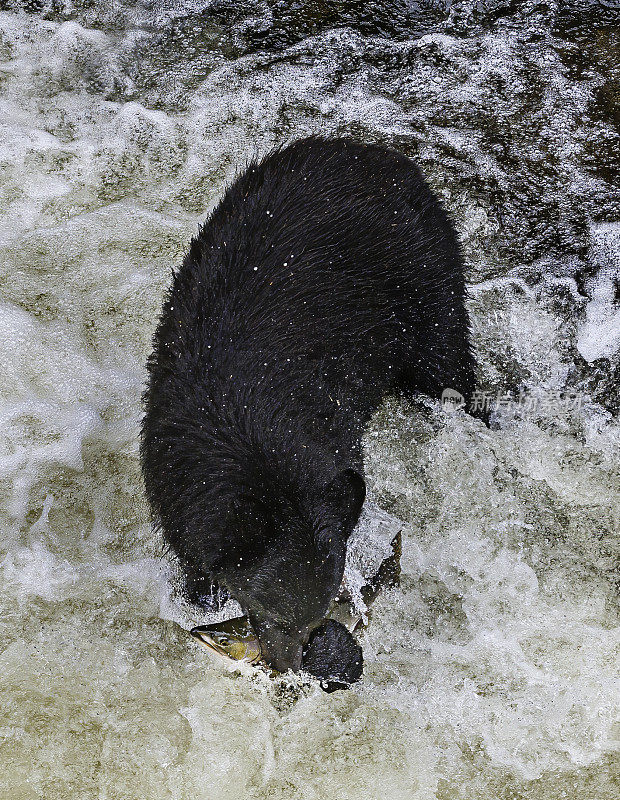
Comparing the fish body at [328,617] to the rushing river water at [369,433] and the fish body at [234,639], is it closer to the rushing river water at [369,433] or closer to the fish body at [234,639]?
the fish body at [234,639]

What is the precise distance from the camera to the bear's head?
96.0 inches

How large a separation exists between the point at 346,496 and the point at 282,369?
562mm

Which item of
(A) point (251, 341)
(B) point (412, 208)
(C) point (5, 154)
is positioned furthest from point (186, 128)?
(A) point (251, 341)

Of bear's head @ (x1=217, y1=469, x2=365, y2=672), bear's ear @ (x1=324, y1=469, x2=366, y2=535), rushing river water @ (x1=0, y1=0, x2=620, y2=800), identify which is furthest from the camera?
rushing river water @ (x1=0, y1=0, x2=620, y2=800)

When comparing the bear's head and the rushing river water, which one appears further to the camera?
the rushing river water

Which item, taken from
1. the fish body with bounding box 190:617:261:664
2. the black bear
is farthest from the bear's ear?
the fish body with bounding box 190:617:261:664

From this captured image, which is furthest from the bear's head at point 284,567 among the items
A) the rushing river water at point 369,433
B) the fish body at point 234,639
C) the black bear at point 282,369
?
the rushing river water at point 369,433

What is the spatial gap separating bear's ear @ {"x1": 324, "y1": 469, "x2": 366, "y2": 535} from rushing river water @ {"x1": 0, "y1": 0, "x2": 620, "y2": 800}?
744 mm

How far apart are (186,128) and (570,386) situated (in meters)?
2.56

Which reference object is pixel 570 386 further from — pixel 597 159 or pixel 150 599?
pixel 150 599

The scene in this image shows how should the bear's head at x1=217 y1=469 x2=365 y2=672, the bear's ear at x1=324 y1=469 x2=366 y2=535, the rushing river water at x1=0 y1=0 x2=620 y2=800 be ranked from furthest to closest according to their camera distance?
the rushing river water at x1=0 y1=0 x2=620 y2=800 → the bear's ear at x1=324 y1=469 x2=366 y2=535 → the bear's head at x1=217 y1=469 x2=365 y2=672

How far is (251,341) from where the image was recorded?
8.15ft

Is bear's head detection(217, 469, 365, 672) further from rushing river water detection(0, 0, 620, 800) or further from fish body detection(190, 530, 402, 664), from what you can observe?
rushing river water detection(0, 0, 620, 800)

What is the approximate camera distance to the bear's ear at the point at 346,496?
8.55 ft
